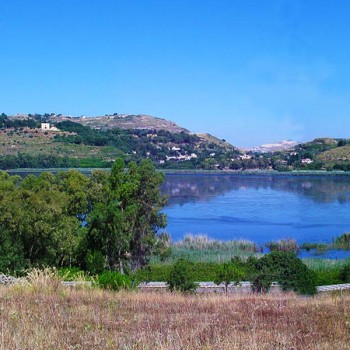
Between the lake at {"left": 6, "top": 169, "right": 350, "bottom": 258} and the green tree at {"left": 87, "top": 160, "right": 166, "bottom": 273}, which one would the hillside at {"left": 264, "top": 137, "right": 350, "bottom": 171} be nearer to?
the lake at {"left": 6, "top": 169, "right": 350, "bottom": 258}

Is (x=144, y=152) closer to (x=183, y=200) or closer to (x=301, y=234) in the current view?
(x=183, y=200)

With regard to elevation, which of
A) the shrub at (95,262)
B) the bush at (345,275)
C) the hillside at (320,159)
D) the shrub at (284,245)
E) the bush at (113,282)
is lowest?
the shrub at (284,245)

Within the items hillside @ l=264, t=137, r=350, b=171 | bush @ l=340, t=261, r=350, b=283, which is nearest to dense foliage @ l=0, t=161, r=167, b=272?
bush @ l=340, t=261, r=350, b=283

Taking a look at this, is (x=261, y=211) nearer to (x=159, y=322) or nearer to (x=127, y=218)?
(x=127, y=218)

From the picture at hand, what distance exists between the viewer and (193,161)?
13375 cm

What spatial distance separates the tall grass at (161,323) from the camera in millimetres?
4355

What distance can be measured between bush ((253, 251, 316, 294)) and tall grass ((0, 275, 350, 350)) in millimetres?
7550

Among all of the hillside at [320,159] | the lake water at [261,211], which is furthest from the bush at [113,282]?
the hillside at [320,159]

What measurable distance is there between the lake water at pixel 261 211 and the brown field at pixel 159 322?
29.8m

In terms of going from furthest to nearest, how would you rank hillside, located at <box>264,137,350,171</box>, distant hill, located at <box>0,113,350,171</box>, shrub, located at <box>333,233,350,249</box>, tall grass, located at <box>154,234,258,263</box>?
1. hillside, located at <box>264,137,350,171</box>
2. distant hill, located at <box>0,113,350,171</box>
3. shrub, located at <box>333,233,350,249</box>
4. tall grass, located at <box>154,234,258,263</box>

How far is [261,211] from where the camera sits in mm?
53969

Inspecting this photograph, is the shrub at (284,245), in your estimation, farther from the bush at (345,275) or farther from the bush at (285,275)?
the bush at (285,275)

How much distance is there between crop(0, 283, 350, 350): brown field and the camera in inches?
172

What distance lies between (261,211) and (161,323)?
4913 centimetres
